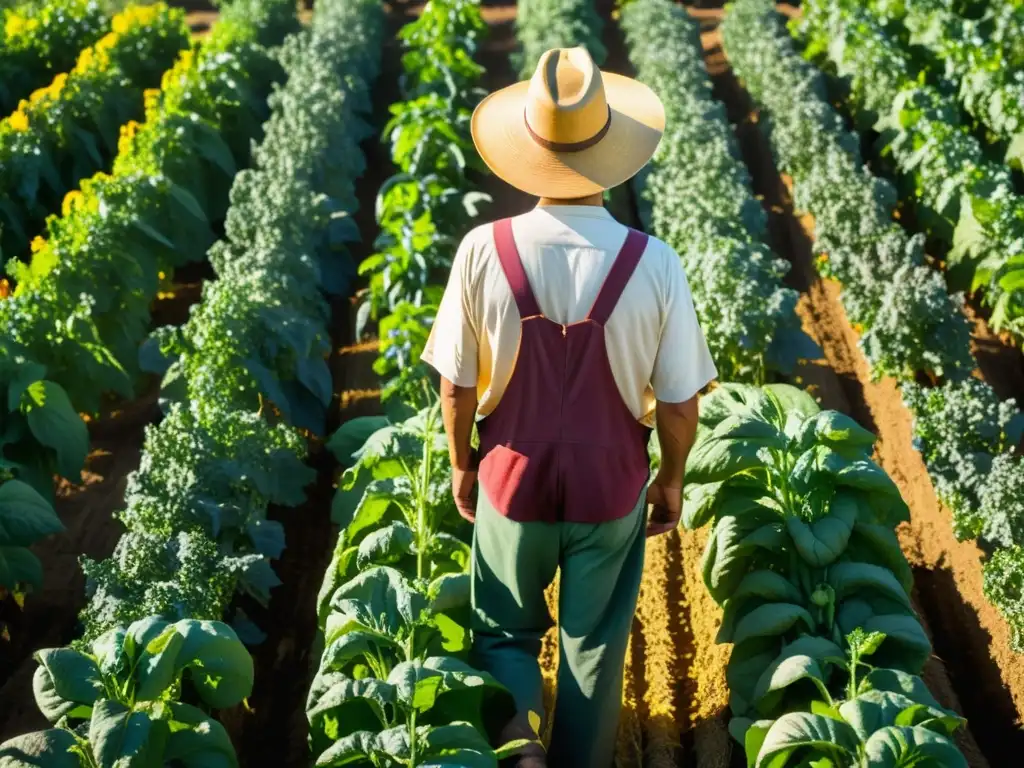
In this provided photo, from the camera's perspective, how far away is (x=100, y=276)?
23.5 feet

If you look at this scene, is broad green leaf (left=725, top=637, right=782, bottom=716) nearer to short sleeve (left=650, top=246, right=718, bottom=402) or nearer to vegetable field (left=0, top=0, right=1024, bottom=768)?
vegetable field (left=0, top=0, right=1024, bottom=768)

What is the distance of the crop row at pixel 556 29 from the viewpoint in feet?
37.8

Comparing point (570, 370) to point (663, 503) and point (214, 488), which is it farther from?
point (214, 488)

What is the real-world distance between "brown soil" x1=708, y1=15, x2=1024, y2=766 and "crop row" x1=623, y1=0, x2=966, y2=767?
0.69 metres

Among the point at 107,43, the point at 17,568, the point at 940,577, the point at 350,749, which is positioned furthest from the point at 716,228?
the point at 107,43

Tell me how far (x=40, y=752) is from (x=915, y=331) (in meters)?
4.78

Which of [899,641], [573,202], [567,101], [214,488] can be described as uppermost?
[567,101]

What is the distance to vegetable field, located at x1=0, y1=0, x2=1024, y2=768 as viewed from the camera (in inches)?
159

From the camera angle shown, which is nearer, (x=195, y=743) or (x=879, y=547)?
(x=195, y=743)

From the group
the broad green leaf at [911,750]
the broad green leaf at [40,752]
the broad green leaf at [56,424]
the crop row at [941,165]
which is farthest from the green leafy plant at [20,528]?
the crop row at [941,165]

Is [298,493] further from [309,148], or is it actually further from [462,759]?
[309,148]

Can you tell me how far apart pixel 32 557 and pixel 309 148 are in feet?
13.6

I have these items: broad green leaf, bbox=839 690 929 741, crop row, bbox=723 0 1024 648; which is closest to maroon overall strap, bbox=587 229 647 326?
broad green leaf, bbox=839 690 929 741

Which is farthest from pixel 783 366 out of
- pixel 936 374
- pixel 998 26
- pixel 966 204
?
pixel 998 26
